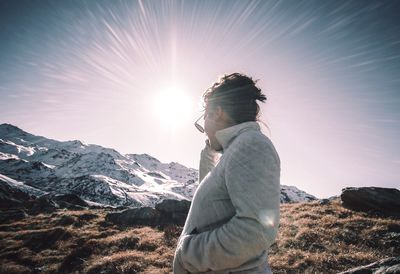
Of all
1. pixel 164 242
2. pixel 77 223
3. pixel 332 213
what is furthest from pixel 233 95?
pixel 77 223

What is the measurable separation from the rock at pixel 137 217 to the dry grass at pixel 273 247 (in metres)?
3.62

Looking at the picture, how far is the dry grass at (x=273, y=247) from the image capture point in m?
11.6

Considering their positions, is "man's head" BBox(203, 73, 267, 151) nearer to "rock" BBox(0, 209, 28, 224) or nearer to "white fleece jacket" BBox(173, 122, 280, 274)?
"white fleece jacket" BBox(173, 122, 280, 274)

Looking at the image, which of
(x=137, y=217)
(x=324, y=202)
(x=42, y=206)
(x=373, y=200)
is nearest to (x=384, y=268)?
(x=373, y=200)

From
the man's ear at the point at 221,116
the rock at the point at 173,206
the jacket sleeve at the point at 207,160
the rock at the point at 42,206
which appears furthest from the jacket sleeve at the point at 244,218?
the rock at the point at 42,206

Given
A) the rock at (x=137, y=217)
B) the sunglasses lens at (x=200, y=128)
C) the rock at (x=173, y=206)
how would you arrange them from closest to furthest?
the sunglasses lens at (x=200, y=128) < the rock at (x=137, y=217) < the rock at (x=173, y=206)

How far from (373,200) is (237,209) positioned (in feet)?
67.3

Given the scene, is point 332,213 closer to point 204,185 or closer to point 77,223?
point 204,185

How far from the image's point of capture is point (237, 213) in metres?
2.41

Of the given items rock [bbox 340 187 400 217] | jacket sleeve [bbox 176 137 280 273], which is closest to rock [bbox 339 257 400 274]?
jacket sleeve [bbox 176 137 280 273]

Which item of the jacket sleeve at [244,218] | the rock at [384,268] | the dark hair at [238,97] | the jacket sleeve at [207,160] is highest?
the dark hair at [238,97]

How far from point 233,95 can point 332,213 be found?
19.0 m

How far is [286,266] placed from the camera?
442 inches

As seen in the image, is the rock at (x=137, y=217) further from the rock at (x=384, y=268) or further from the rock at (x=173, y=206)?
the rock at (x=384, y=268)
